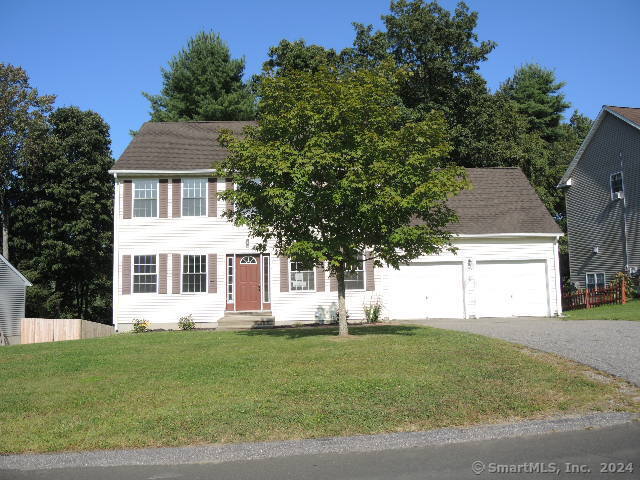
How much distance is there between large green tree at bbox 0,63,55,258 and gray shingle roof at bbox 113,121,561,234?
8336 millimetres

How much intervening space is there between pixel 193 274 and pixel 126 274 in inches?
94.1

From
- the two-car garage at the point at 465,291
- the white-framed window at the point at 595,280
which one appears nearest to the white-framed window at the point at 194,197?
the two-car garage at the point at 465,291

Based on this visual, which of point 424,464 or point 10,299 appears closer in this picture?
point 424,464

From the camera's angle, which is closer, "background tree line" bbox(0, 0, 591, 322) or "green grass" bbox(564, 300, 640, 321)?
"green grass" bbox(564, 300, 640, 321)

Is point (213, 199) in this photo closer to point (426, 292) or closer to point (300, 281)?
point (300, 281)

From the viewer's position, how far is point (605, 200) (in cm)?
2752

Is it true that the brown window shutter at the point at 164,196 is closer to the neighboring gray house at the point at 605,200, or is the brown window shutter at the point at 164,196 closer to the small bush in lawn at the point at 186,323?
the small bush in lawn at the point at 186,323

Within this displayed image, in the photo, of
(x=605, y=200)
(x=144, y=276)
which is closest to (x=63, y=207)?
(x=144, y=276)

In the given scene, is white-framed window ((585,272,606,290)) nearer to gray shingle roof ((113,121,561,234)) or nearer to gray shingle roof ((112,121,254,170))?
gray shingle roof ((113,121,561,234))

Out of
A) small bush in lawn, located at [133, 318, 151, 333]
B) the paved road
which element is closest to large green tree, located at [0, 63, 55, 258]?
small bush in lawn, located at [133, 318, 151, 333]

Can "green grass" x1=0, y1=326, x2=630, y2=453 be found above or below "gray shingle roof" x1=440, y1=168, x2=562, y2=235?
below

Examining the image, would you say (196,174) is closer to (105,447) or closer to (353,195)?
(353,195)

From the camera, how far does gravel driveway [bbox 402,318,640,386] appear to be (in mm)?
9012

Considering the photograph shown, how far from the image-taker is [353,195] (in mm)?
12156
